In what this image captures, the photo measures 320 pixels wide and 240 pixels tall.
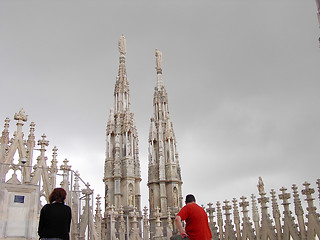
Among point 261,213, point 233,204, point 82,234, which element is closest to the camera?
point 82,234

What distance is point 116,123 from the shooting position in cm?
3088

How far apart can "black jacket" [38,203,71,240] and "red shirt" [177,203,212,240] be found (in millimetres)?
2153

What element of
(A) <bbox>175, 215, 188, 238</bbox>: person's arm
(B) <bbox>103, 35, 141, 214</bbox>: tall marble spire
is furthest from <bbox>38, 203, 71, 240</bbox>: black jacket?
(B) <bbox>103, 35, 141, 214</bbox>: tall marble spire

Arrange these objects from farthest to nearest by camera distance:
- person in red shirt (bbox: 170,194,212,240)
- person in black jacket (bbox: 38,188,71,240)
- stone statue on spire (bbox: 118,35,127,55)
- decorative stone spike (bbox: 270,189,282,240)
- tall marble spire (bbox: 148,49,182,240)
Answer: stone statue on spire (bbox: 118,35,127,55) < tall marble spire (bbox: 148,49,182,240) < decorative stone spike (bbox: 270,189,282,240) < person in red shirt (bbox: 170,194,212,240) < person in black jacket (bbox: 38,188,71,240)

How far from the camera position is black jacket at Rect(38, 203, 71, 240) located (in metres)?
5.91

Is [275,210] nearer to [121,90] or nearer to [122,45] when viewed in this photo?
[121,90]

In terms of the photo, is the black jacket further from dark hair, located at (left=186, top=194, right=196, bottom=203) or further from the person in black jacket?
dark hair, located at (left=186, top=194, right=196, bottom=203)

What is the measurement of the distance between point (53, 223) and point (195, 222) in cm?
255

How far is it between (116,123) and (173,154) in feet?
18.5

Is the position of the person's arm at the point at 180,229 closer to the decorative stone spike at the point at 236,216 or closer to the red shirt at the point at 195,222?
the red shirt at the point at 195,222

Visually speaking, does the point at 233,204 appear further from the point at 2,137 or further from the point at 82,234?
the point at 2,137

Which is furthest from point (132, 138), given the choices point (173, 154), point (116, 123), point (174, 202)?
point (174, 202)

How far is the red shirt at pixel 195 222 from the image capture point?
6.60 meters

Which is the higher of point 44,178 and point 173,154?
point 173,154
